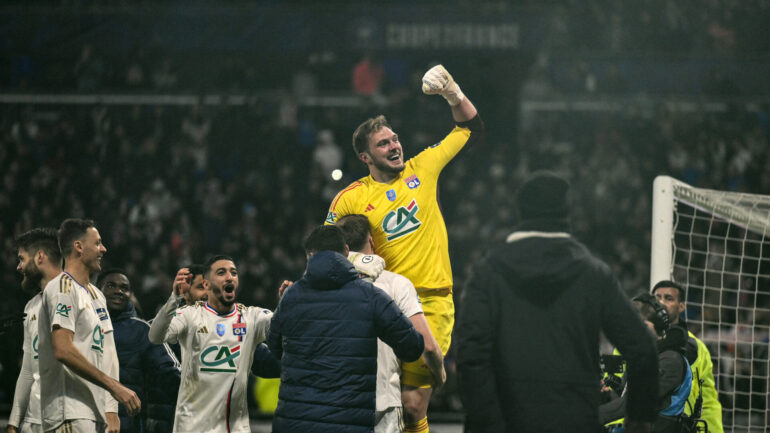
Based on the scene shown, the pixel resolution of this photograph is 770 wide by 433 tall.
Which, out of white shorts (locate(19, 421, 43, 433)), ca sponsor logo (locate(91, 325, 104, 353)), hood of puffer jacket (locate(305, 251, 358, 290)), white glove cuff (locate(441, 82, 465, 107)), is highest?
white glove cuff (locate(441, 82, 465, 107))

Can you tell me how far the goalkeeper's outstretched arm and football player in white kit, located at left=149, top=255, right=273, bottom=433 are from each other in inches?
81.5

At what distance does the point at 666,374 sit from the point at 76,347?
4308 mm

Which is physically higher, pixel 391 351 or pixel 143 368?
pixel 391 351

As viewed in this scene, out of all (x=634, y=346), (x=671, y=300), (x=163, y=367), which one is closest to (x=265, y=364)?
(x=163, y=367)

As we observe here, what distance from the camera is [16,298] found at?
616 inches

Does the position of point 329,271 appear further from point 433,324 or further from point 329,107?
point 329,107

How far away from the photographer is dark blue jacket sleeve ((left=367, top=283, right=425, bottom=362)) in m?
5.01

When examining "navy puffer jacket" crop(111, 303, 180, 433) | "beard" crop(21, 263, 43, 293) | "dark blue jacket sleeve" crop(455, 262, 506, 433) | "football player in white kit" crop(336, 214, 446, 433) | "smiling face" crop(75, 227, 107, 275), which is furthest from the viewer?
"navy puffer jacket" crop(111, 303, 180, 433)

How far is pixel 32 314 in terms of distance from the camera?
21.4 feet

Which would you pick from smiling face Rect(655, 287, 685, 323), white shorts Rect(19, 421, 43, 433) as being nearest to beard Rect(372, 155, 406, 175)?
smiling face Rect(655, 287, 685, 323)

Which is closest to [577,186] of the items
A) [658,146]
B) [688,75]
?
[658,146]

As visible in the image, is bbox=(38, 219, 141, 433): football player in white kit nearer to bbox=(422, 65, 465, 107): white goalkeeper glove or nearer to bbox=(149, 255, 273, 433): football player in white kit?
bbox=(149, 255, 273, 433): football player in white kit

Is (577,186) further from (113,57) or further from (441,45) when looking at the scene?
(113,57)

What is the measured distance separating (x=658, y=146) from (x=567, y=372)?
50.5ft
